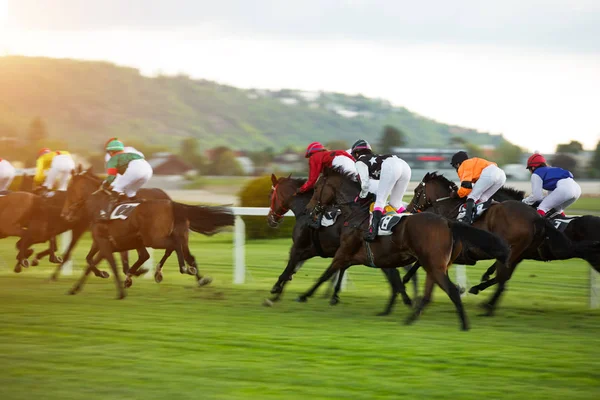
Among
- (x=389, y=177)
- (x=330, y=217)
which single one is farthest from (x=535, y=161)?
(x=330, y=217)

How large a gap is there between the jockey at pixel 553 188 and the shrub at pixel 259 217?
7.85m

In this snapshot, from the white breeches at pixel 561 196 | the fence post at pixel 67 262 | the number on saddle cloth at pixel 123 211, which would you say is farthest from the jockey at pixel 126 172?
the white breeches at pixel 561 196

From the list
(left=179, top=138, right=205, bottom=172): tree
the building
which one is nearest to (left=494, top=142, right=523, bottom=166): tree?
the building

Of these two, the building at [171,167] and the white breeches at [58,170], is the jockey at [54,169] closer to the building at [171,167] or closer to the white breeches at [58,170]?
the white breeches at [58,170]

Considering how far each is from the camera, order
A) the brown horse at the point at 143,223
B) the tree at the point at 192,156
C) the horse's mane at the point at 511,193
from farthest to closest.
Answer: the tree at the point at 192,156, the horse's mane at the point at 511,193, the brown horse at the point at 143,223

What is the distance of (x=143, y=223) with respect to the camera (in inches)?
364

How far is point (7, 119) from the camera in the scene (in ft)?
359

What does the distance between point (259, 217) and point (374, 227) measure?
9207 millimetres

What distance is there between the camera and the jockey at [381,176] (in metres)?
7.85

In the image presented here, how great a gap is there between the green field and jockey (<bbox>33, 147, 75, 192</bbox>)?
2.13 metres

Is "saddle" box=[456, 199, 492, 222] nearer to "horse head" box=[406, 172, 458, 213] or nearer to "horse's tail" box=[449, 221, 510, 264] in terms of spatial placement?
"horse head" box=[406, 172, 458, 213]

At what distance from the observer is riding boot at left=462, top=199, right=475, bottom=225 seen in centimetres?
868

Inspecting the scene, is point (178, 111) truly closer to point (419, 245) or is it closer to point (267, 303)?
point (267, 303)

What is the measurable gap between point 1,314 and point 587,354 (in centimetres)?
508
